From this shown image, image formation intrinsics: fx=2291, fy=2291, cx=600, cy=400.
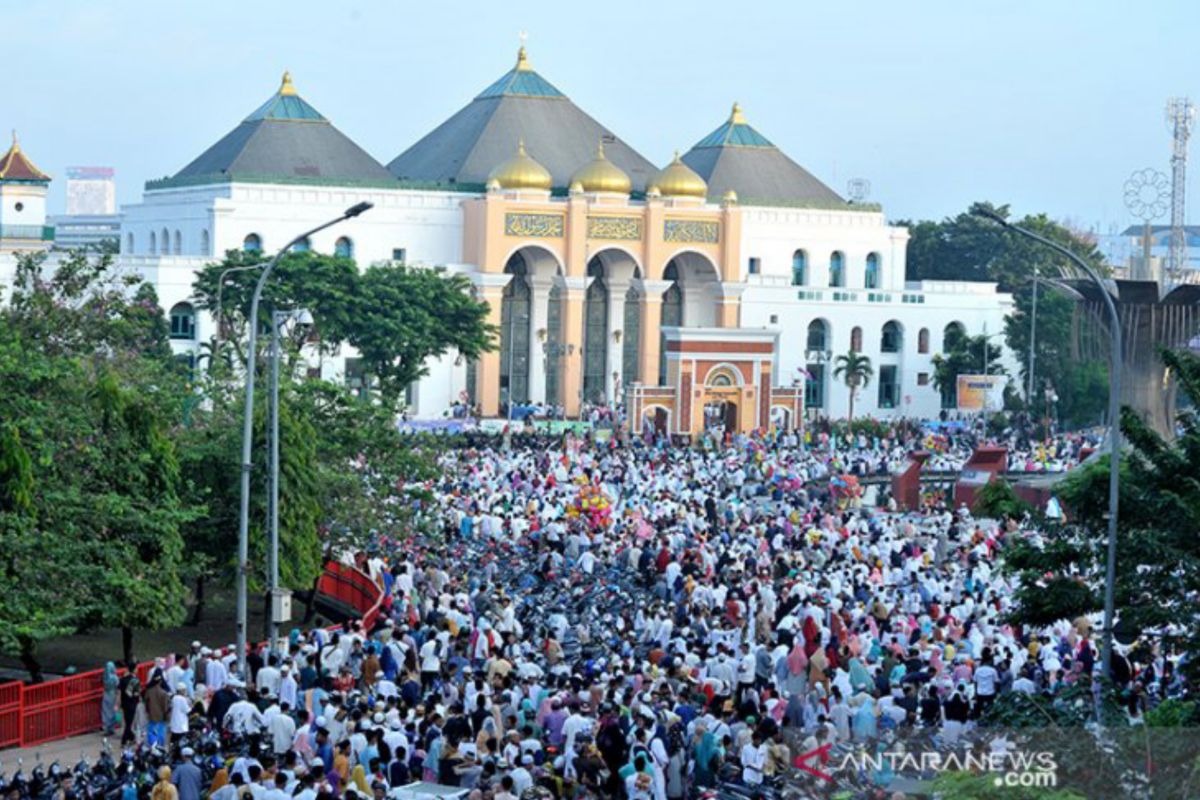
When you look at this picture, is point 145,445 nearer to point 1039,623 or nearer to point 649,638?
point 649,638

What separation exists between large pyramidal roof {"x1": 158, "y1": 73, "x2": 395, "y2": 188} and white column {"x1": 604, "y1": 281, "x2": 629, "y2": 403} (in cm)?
824

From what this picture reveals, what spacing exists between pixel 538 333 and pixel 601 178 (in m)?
5.53

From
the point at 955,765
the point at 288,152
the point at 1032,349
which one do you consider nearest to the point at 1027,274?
the point at 1032,349

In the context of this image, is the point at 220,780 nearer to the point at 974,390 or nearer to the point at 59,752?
the point at 59,752

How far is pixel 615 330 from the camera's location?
250 ft

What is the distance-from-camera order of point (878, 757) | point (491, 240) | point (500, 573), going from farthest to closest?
point (491, 240), point (500, 573), point (878, 757)

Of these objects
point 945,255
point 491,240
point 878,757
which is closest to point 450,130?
point 491,240

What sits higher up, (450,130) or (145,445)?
(450,130)

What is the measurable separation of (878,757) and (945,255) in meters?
84.5

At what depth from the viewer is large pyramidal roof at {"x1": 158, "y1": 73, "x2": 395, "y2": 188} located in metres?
75.4

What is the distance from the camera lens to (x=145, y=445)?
27141 mm

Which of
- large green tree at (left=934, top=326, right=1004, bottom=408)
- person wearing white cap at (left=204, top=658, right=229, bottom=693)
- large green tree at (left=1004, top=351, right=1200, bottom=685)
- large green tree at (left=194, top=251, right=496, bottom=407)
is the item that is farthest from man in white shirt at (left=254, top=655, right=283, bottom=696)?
large green tree at (left=934, top=326, right=1004, bottom=408)

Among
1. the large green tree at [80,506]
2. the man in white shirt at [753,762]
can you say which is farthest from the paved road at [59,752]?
the man in white shirt at [753,762]

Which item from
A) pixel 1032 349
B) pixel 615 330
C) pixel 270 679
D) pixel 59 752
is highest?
pixel 615 330
